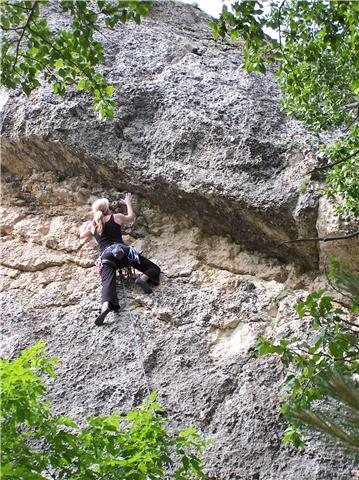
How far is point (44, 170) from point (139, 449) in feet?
18.2

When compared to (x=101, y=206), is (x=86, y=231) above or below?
below

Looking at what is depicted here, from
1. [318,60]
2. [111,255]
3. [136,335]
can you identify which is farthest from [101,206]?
[318,60]

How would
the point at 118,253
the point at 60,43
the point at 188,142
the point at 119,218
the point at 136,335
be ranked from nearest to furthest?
the point at 60,43 → the point at 136,335 → the point at 118,253 → the point at 119,218 → the point at 188,142

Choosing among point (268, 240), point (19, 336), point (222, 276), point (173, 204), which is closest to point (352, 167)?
point (268, 240)

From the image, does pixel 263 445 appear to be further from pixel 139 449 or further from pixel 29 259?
pixel 29 259

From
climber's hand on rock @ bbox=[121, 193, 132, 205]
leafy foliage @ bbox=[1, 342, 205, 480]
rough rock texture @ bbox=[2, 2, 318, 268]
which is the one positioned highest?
rough rock texture @ bbox=[2, 2, 318, 268]

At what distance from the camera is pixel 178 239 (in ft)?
26.5

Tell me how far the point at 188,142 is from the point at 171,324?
2.48 m

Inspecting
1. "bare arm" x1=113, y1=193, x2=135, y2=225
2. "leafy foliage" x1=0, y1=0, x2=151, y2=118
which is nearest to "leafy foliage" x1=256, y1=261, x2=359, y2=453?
"leafy foliage" x1=0, y1=0, x2=151, y2=118

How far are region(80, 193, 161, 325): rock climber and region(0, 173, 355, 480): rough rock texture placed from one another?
172 millimetres

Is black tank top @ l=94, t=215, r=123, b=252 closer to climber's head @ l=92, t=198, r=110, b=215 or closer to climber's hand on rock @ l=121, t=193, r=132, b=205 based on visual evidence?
climber's head @ l=92, t=198, r=110, b=215

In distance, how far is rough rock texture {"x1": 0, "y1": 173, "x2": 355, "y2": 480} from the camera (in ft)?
19.0

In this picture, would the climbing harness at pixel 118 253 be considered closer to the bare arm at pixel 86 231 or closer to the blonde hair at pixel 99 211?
the blonde hair at pixel 99 211

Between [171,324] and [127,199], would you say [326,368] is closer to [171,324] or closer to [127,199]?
[171,324]
